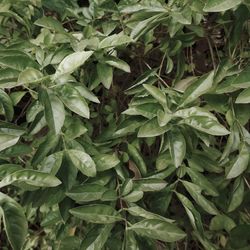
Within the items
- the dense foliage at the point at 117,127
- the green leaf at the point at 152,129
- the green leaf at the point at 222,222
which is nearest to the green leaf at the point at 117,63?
the dense foliage at the point at 117,127

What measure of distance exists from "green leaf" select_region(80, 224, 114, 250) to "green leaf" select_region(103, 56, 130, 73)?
0.37 meters

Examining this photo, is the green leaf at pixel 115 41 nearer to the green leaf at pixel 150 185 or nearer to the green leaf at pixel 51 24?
the green leaf at pixel 51 24

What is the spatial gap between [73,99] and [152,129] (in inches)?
7.5

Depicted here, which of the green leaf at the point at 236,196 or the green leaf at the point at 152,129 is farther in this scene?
the green leaf at the point at 236,196

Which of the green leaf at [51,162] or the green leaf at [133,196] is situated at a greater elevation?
the green leaf at [51,162]

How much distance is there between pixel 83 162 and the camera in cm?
95

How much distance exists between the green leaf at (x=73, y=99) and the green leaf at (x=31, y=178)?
155mm

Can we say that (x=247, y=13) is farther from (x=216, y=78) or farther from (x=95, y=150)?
(x=95, y=150)

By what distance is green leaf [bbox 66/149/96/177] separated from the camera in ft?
3.09

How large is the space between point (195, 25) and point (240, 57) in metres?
0.15

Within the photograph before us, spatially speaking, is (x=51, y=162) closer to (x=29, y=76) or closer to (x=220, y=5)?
(x=29, y=76)

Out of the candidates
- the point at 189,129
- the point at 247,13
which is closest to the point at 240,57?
the point at 247,13

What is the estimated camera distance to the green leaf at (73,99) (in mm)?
905

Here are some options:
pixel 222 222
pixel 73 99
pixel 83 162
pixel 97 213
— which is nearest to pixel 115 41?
pixel 73 99
